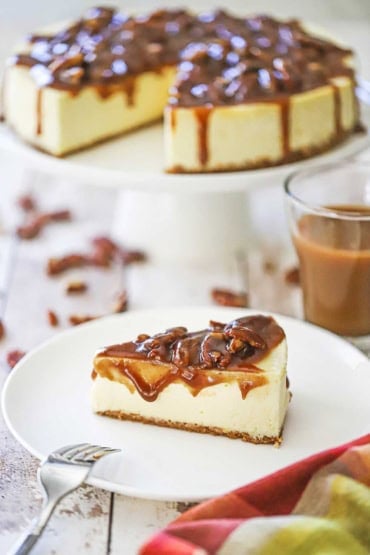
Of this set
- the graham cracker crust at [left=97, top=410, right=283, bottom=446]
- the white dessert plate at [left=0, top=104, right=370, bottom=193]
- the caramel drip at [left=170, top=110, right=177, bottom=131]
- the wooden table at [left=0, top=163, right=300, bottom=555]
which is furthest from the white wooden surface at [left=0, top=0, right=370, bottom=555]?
the caramel drip at [left=170, top=110, right=177, bottom=131]

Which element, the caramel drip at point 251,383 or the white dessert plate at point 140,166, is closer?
the caramel drip at point 251,383

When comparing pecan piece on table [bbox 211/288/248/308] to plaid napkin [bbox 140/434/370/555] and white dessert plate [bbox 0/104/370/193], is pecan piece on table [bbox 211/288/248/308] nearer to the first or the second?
white dessert plate [bbox 0/104/370/193]

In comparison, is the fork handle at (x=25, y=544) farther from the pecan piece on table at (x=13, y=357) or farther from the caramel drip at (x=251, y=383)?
the pecan piece on table at (x=13, y=357)

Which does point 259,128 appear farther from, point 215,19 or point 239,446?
point 239,446

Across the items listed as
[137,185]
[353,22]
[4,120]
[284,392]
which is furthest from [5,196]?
[353,22]

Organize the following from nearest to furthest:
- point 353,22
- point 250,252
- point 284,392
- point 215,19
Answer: point 284,392
point 250,252
point 215,19
point 353,22

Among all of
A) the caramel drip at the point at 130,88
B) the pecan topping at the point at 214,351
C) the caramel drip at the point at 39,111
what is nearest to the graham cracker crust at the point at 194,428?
the pecan topping at the point at 214,351
